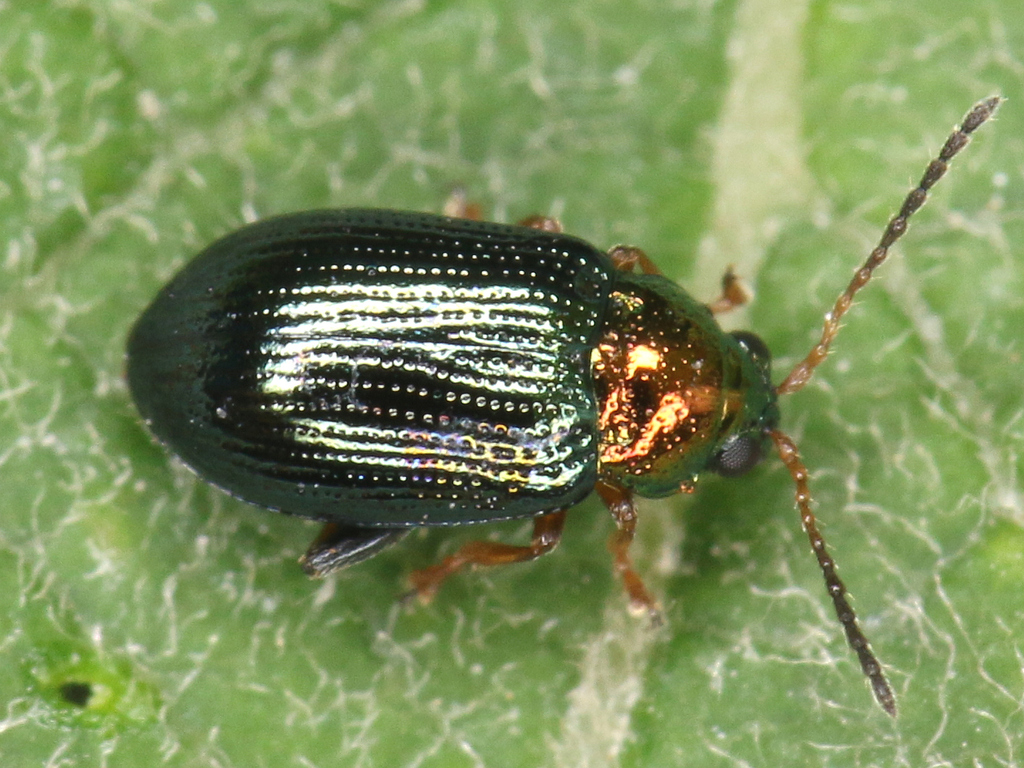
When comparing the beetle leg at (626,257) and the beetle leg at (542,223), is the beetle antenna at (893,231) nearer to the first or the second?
the beetle leg at (626,257)

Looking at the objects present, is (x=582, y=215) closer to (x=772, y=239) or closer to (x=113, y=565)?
(x=772, y=239)

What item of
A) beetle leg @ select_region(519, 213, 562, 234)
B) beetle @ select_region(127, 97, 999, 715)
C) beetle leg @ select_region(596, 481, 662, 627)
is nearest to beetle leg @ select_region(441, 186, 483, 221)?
beetle leg @ select_region(519, 213, 562, 234)

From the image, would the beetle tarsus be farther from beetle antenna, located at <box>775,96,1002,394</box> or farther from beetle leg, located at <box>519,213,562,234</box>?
beetle leg, located at <box>519,213,562,234</box>

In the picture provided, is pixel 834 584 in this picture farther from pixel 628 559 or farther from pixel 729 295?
pixel 729 295

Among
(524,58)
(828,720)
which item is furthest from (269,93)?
(828,720)

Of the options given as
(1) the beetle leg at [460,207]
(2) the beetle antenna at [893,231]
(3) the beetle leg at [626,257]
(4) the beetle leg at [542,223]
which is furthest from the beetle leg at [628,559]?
(1) the beetle leg at [460,207]

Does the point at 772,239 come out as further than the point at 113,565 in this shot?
Yes
